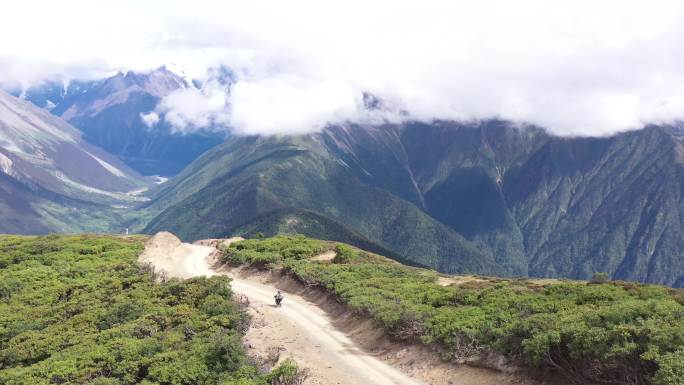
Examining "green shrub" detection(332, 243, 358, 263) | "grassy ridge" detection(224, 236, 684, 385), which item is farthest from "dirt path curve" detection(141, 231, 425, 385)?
"green shrub" detection(332, 243, 358, 263)

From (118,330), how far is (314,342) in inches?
628

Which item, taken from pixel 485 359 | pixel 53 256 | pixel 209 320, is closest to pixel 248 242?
pixel 53 256

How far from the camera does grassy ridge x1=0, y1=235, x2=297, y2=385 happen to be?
3353 cm

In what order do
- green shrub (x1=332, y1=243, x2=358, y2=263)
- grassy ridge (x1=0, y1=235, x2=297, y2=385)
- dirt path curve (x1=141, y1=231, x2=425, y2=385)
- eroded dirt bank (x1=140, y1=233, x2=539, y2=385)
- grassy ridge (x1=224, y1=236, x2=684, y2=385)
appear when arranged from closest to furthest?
grassy ridge (x1=224, y1=236, x2=684, y2=385) < grassy ridge (x1=0, y1=235, x2=297, y2=385) < eroded dirt bank (x1=140, y1=233, x2=539, y2=385) < dirt path curve (x1=141, y1=231, x2=425, y2=385) < green shrub (x1=332, y1=243, x2=358, y2=263)

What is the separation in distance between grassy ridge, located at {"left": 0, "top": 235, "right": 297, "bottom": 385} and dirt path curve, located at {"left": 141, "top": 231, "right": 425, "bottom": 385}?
3.16 meters

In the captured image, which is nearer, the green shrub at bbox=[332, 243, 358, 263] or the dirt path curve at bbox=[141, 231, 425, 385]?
the dirt path curve at bbox=[141, 231, 425, 385]

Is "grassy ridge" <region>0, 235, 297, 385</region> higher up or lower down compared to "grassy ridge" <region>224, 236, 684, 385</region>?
lower down

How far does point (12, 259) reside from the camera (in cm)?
8606

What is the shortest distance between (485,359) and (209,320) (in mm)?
21912

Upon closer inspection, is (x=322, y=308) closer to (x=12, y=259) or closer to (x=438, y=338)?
(x=438, y=338)

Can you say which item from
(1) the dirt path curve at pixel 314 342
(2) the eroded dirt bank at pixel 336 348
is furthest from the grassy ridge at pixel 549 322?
(1) the dirt path curve at pixel 314 342

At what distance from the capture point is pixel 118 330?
42438 millimetres

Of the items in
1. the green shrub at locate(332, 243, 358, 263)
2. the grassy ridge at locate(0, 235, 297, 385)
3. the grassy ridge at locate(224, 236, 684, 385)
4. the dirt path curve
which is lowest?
the grassy ridge at locate(0, 235, 297, 385)

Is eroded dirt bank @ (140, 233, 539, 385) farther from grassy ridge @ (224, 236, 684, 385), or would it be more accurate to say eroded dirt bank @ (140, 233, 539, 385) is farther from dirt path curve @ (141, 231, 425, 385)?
grassy ridge @ (224, 236, 684, 385)
